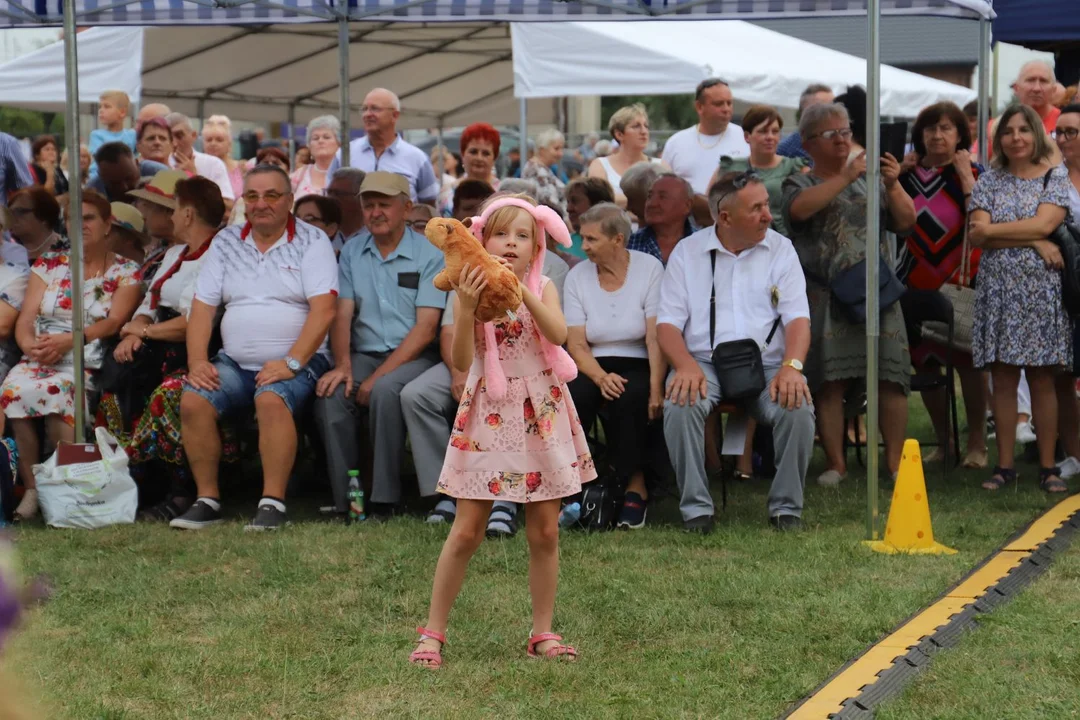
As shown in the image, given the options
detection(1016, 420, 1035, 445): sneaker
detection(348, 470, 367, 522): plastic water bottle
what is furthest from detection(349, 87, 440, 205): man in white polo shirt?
detection(1016, 420, 1035, 445): sneaker

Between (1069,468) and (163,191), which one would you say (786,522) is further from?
(163,191)

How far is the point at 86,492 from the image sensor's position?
264 inches

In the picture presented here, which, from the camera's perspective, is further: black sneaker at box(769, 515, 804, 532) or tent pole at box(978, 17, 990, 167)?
tent pole at box(978, 17, 990, 167)

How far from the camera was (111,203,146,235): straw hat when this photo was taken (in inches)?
316

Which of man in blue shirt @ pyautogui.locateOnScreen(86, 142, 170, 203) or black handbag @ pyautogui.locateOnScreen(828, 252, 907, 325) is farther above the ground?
man in blue shirt @ pyautogui.locateOnScreen(86, 142, 170, 203)

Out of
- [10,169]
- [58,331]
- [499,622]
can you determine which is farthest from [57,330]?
[499,622]

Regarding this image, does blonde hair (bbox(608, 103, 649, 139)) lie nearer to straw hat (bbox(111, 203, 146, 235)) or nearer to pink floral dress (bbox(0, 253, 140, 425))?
straw hat (bbox(111, 203, 146, 235))

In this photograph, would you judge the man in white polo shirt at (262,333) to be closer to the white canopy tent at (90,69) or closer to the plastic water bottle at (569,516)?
the plastic water bottle at (569,516)

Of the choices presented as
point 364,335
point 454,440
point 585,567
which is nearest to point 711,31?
point 364,335

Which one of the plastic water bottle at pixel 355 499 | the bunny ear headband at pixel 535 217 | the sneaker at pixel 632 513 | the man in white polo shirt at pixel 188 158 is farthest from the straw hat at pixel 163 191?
the bunny ear headband at pixel 535 217

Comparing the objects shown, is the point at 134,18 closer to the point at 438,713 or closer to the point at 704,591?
the point at 704,591

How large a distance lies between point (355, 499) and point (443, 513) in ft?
1.54

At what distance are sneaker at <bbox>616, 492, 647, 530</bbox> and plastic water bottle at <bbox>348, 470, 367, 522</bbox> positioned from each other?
4.16ft

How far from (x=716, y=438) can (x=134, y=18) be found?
14.2 feet
